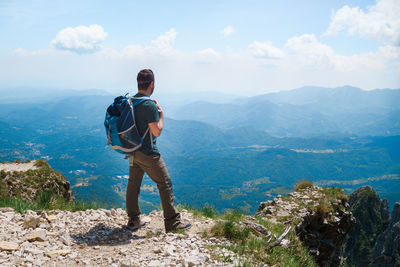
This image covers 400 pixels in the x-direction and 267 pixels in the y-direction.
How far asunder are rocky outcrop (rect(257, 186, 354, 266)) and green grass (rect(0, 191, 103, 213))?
6.15 metres

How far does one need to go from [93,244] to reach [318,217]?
8.28m

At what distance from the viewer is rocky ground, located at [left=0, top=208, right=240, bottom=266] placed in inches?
166

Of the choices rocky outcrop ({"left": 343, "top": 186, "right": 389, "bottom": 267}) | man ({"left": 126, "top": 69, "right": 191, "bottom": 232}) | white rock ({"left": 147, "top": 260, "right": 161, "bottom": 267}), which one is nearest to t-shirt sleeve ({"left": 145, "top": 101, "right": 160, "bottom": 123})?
man ({"left": 126, "top": 69, "right": 191, "bottom": 232})

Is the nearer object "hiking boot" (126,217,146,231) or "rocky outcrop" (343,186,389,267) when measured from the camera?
"hiking boot" (126,217,146,231)

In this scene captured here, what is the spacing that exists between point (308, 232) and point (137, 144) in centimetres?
734

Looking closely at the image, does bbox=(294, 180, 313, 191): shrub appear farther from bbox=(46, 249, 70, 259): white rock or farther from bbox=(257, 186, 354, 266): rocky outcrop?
bbox=(46, 249, 70, 259): white rock

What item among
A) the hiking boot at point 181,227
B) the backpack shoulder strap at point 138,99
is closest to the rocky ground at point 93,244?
the hiking boot at point 181,227

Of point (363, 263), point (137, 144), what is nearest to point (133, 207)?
point (137, 144)

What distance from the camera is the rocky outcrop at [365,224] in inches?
2699

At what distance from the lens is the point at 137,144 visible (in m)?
5.45

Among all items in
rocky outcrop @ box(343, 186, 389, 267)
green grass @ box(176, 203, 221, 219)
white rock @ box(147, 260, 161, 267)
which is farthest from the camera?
rocky outcrop @ box(343, 186, 389, 267)

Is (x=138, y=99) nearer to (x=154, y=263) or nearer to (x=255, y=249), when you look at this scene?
(x=154, y=263)

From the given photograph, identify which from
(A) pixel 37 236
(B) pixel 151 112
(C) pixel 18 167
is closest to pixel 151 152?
(B) pixel 151 112

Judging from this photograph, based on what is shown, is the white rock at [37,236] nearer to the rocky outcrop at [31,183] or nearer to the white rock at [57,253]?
the white rock at [57,253]
